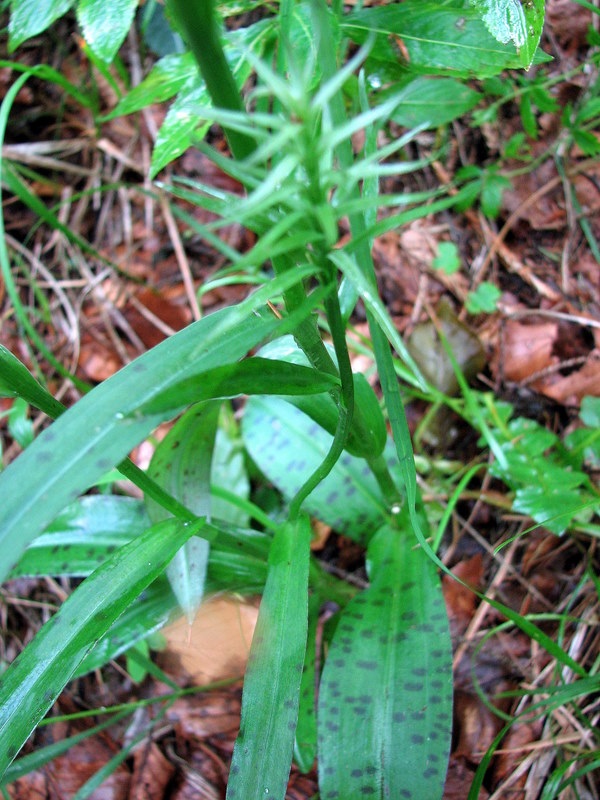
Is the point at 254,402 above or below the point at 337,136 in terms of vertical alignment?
below

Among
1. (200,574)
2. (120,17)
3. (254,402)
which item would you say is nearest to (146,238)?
(254,402)

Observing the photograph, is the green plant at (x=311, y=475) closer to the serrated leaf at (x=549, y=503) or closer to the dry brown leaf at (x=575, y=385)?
the serrated leaf at (x=549, y=503)

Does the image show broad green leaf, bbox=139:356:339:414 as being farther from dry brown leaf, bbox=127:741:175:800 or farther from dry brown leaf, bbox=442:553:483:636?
dry brown leaf, bbox=127:741:175:800

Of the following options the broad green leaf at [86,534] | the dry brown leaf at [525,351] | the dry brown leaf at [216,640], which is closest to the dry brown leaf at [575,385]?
the dry brown leaf at [525,351]

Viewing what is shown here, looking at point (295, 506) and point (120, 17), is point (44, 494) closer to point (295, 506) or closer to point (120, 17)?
point (295, 506)

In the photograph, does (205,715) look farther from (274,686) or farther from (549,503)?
(549,503)

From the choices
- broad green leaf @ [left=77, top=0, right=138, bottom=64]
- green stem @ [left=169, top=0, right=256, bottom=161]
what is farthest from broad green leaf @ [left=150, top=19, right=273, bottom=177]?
green stem @ [left=169, top=0, right=256, bottom=161]

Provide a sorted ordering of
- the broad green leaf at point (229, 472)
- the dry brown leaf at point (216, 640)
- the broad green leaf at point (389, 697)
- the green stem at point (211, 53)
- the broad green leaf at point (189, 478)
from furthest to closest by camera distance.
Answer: the broad green leaf at point (229, 472) → the dry brown leaf at point (216, 640) → the broad green leaf at point (189, 478) → the broad green leaf at point (389, 697) → the green stem at point (211, 53)
